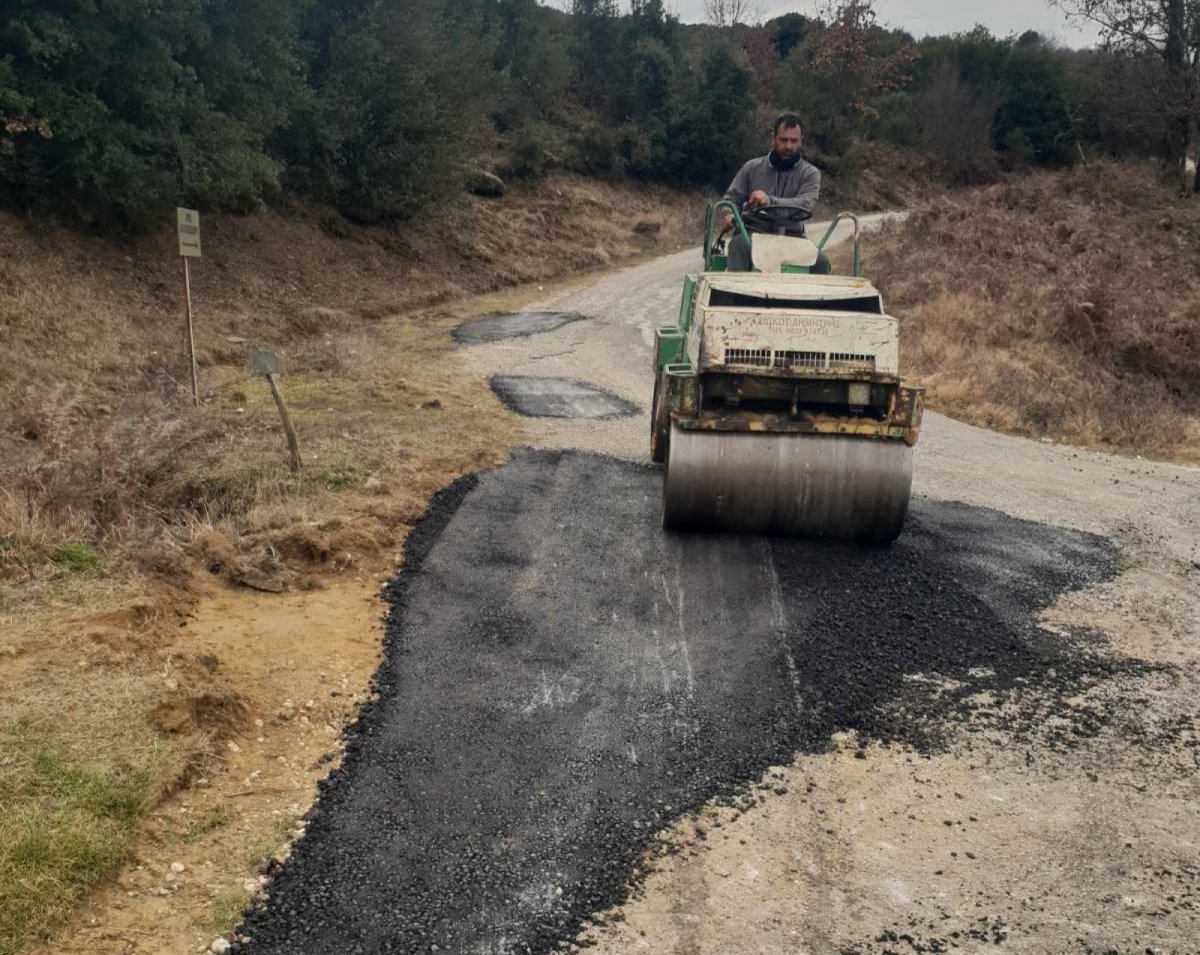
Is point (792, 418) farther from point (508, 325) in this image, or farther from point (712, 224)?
point (508, 325)

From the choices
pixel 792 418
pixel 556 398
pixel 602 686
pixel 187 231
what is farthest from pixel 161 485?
pixel 556 398

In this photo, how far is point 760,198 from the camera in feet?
28.5

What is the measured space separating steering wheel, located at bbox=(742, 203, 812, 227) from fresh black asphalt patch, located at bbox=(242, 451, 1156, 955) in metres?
2.67

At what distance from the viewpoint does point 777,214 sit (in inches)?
358

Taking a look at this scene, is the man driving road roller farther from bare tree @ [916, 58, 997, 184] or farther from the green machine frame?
bare tree @ [916, 58, 997, 184]

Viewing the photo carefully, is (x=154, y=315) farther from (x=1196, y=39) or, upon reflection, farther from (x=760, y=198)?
(x=1196, y=39)

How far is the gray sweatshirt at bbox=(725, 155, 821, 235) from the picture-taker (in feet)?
30.0

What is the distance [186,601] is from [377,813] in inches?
105

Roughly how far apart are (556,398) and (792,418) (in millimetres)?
6286

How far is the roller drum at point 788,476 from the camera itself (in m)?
7.53

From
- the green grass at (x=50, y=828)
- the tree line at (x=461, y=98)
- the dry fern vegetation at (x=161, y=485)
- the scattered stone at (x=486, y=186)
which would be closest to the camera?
the green grass at (x=50, y=828)

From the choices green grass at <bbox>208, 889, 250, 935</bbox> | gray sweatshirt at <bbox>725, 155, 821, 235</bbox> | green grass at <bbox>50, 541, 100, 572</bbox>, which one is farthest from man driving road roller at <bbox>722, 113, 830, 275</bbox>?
green grass at <bbox>208, 889, 250, 935</bbox>

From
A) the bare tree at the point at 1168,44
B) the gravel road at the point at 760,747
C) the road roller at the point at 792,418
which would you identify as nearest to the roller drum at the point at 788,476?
the road roller at the point at 792,418

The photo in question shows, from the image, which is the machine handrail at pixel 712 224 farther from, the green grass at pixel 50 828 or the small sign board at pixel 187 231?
the green grass at pixel 50 828
